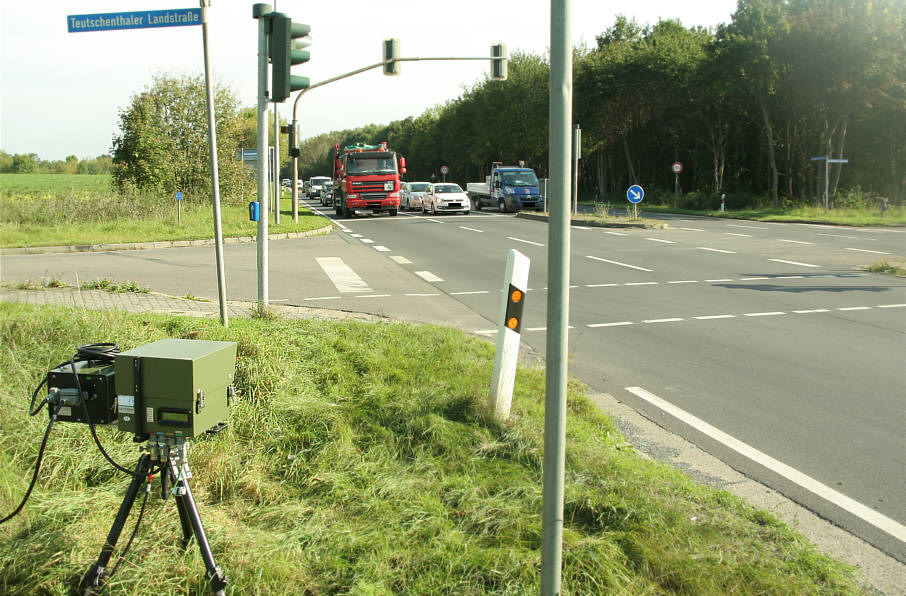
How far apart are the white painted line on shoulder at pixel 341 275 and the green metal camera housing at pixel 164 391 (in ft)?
31.6

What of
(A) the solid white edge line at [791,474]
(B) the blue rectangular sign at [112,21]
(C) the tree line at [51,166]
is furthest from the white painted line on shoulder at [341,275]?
(C) the tree line at [51,166]

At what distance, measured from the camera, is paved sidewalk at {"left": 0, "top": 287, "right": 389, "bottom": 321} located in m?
9.09

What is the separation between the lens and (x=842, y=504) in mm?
4258

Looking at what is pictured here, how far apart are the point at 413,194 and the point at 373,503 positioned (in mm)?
39777

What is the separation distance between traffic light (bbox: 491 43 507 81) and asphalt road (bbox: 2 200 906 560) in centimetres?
631

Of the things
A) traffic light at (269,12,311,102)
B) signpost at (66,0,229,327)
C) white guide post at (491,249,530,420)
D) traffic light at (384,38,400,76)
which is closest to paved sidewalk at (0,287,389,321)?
traffic light at (269,12,311,102)

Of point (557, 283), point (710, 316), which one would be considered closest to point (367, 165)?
point (710, 316)

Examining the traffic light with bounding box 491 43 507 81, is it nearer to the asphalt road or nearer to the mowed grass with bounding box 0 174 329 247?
the asphalt road

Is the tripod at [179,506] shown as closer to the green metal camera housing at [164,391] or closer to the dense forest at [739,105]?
the green metal camera housing at [164,391]

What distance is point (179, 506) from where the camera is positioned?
117 inches

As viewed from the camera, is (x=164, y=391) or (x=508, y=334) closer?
(x=164, y=391)

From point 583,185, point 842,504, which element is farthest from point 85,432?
point 583,185

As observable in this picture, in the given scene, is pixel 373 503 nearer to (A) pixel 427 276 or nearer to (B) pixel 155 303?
(B) pixel 155 303

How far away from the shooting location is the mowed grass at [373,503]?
120 inches
